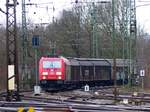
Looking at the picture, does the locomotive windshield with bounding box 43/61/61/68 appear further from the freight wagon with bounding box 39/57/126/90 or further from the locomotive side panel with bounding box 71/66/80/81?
the locomotive side panel with bounding box 71/66/80/81

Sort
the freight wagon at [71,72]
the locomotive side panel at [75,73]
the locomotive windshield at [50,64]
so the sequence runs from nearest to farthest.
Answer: the freight wagon at [71,72] → the locomotive windshield at [50,64] → the locomotive side panel at [75,73]

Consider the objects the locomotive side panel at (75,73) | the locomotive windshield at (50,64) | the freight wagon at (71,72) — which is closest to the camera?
the freight wagon at (71,72)

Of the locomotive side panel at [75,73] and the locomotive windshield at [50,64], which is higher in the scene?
the locomotive windshield at [50,64]

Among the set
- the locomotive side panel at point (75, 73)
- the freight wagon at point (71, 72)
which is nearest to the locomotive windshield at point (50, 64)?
the freight wagon at point (71, 72)

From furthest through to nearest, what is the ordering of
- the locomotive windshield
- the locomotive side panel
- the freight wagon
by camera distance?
the locomotive side panel, the locomotive windshield, the freight wagon

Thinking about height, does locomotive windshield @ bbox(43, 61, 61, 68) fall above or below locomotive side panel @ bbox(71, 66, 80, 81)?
above

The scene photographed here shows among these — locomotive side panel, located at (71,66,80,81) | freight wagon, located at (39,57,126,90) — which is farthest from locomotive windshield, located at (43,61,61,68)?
locomotive side panel, located at (71,66,80,81)

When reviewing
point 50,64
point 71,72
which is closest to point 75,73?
point 71,72

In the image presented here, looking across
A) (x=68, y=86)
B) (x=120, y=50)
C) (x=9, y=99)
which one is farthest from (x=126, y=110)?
(x=120, y=50)

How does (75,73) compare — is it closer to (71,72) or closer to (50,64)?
(71,72)

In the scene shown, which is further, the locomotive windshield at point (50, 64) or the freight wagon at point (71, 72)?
the locomotive windshield at point (50, 64)

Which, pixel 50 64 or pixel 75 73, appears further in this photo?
pixel 75 73

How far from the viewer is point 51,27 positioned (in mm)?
69938

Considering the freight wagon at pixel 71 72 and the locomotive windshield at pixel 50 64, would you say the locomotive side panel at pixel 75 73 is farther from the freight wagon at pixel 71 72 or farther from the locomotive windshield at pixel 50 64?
the locomotive windshield at pixel 50 64
